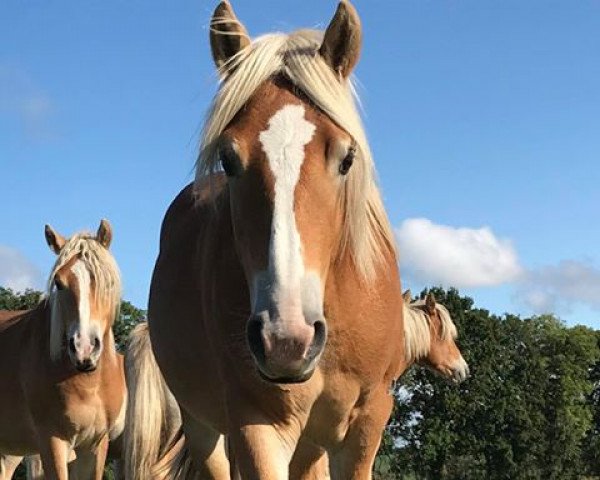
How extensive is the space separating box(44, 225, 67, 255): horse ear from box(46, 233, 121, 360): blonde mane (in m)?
0.50

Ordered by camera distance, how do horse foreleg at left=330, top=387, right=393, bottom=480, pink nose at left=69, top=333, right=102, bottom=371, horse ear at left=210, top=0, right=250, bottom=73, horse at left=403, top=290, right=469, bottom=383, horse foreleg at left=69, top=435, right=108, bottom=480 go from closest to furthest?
horse ear at left=210, top=0, right=250, bottom=73
horse foreleg at left=330, top=387, right=393, bottom=480
pink nose at left=69, top=333, right=102, bottom=371
horse foreleg at left=69, top=435, right=108, bottom=480
horse at left=403, top=290, right=469, bottom=383

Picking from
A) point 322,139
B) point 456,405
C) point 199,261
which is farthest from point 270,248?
point 456,405

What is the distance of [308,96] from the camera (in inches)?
124

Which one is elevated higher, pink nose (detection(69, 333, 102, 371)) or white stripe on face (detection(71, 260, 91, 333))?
white stripe on face (detection(71, 260, 91, 333))

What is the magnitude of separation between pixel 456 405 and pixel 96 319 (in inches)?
1151

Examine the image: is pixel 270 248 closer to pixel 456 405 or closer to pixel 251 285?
pixel 251 285

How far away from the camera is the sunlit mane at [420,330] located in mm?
16391

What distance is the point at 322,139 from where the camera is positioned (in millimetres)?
3002

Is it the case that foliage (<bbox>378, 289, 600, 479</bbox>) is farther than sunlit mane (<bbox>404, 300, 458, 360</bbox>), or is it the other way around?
foliage (<bbox>378, 289, 600, 479</bbox>)

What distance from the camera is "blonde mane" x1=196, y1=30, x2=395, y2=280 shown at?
3.15 metres

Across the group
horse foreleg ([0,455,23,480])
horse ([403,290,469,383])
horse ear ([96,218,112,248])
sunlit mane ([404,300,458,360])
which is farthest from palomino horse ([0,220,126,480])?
horse ([403,290,469,383])

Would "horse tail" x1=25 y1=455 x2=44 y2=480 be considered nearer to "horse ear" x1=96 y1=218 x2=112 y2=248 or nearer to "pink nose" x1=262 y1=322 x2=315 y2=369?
"horse ear" x1=96 y1=218 x2=112 y2=248

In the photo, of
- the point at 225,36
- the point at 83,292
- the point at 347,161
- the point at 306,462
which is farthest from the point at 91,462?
the point at 347,161

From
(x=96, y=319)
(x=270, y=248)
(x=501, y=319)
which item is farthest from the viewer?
(x=501, y=319)
